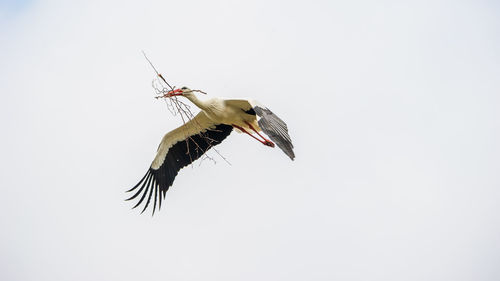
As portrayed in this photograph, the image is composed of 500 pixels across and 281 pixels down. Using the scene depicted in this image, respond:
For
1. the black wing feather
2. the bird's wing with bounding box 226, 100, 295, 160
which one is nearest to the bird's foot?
the bird's wing with bounding box 226, 100, 295, 160

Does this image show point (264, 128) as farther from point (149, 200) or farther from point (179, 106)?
point (149, 200)

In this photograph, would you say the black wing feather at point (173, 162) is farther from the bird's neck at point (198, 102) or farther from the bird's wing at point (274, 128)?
the bird's wing at point (274, 128)

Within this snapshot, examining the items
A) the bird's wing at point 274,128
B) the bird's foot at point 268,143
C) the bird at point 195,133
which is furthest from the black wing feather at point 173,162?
the bird's wing at point 274,128

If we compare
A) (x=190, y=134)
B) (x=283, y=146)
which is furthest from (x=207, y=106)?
(x=283, y=146)

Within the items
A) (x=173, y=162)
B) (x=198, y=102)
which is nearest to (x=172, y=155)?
(x=173, y=162)

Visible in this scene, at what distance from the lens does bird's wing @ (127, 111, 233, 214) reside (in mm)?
9844

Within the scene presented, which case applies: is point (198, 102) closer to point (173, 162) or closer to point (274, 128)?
point (173, 162)

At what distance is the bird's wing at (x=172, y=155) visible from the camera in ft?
32.3

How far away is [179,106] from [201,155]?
3.13 meters

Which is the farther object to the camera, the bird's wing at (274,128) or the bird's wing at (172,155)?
the bird's wing at (172,155)

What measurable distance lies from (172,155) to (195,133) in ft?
1.71

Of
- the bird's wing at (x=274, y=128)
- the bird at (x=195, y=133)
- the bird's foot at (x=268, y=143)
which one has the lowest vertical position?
the bird's wing at (x=274, y=128)

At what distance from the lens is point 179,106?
720cm

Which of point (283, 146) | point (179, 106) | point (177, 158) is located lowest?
point (283, 146)
